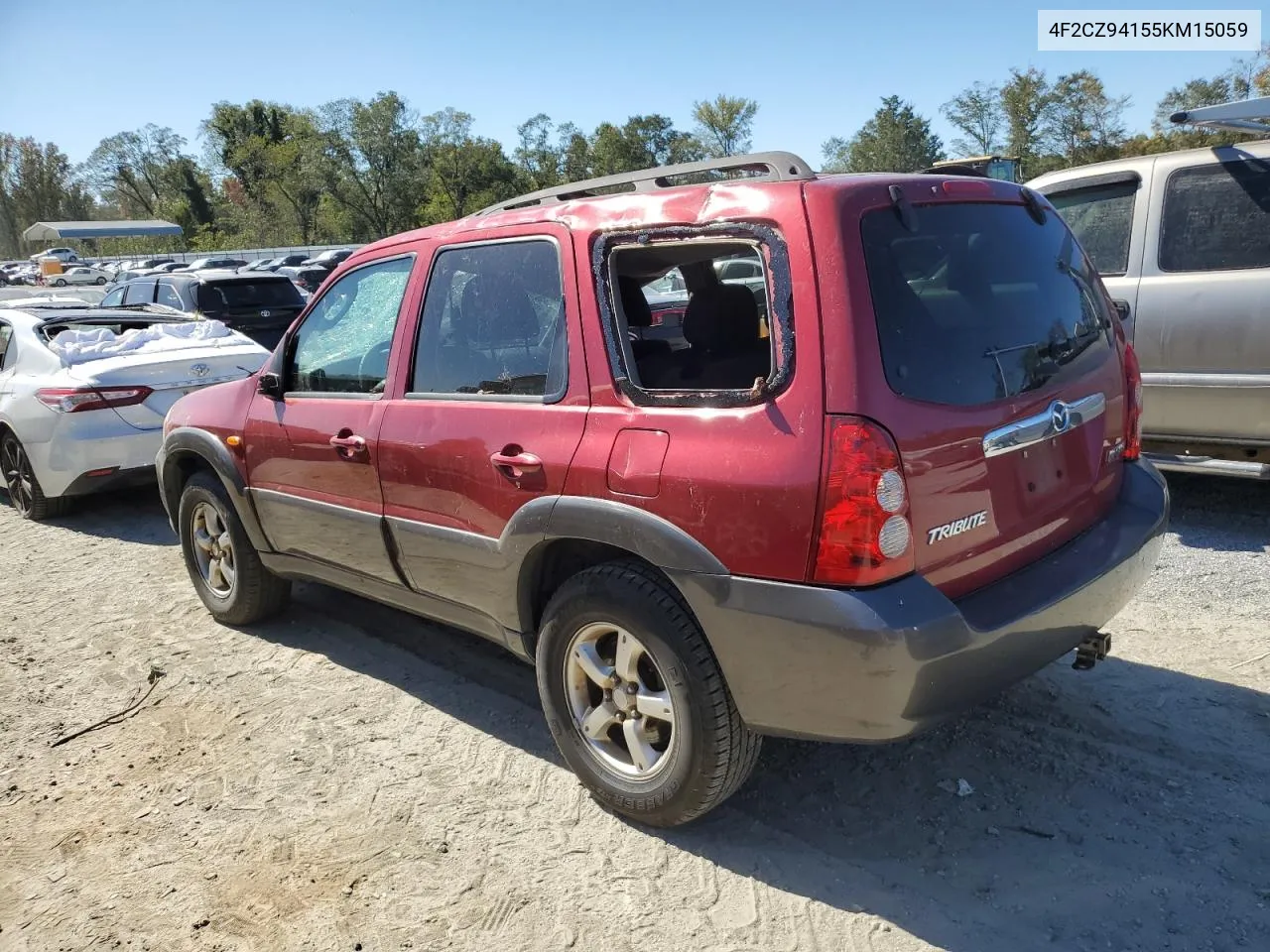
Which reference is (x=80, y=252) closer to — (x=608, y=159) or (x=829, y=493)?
(x=608, y=159)

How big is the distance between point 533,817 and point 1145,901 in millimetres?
1797

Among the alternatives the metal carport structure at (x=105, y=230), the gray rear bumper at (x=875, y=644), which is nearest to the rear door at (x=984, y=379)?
the gray rear bumper at (x=875, y=644)

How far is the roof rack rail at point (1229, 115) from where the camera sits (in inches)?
195

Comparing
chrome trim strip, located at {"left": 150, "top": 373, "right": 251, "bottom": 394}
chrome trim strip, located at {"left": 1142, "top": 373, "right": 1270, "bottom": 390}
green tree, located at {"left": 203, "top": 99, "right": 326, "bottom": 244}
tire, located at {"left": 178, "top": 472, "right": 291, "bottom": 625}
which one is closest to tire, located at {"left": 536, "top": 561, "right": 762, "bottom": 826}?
tire, located at {"left": 178, "top": 472, "right": 291, "bottom": 625}

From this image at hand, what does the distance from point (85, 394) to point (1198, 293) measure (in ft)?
23.4

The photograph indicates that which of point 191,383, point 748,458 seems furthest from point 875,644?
point 191,383

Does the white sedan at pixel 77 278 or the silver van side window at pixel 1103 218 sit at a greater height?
the white sedan at pixel 77 278

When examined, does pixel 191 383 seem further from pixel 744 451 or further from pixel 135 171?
pixel 135 171

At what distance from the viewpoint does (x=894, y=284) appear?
249 cm

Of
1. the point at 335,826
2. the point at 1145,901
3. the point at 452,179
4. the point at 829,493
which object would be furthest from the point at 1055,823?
the point at 452,179

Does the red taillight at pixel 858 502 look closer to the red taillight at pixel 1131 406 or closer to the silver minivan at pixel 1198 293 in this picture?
the red taillight at pixel 1131 406

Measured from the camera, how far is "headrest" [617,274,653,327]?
2982 millimetres

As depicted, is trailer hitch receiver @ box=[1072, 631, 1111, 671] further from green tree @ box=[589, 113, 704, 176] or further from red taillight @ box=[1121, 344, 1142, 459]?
Result: green tree @ box=[589, 113, 704, 176]

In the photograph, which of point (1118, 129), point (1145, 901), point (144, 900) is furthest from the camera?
point (1118, 129)
